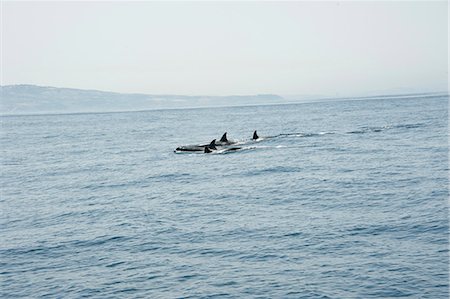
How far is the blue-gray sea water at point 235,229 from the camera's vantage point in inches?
762

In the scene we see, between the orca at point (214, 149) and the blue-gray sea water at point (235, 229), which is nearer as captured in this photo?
the blue-gray sea water at point (235, 229)

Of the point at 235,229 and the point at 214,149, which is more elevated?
the point at 214,149

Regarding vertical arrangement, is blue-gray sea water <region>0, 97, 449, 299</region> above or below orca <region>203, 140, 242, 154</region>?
below

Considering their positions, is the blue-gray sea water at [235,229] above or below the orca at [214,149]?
below

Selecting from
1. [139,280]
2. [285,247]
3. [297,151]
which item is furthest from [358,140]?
[139,280]

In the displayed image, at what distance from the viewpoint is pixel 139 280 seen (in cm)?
2008

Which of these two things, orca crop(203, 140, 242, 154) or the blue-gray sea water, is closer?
the blue-gray sea water

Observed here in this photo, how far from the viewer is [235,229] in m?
26.5

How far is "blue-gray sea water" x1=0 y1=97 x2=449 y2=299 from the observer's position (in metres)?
19.4

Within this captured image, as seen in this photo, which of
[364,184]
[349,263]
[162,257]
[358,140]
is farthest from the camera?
[358,140]

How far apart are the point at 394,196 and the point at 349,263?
505 inches

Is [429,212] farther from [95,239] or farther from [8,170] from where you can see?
[8,170]

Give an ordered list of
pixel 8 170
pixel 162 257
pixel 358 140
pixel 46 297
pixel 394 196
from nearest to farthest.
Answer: pixel 46 297 → pixel 162 257 → pixel 394 196 → pixel 8 170 → pixel 358 140

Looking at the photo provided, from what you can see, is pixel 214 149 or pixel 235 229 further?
pixel 214 149
